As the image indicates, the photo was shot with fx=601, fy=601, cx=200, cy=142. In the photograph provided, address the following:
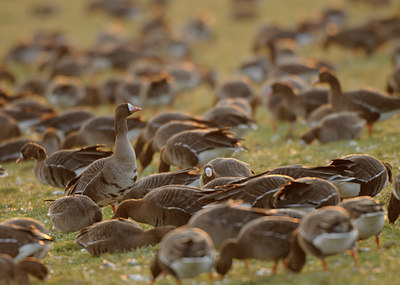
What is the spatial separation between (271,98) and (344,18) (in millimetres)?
21038

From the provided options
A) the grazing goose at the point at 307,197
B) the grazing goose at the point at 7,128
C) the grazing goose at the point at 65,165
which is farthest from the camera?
the grazing goose at the point at 7,128

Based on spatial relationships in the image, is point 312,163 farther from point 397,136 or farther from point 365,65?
point 365,65

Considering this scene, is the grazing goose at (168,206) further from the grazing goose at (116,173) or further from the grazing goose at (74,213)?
the grazing goose at (116,173)

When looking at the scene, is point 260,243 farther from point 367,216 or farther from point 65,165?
point 65,165

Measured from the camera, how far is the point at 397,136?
1521 centimetres

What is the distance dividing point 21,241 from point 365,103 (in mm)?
10279

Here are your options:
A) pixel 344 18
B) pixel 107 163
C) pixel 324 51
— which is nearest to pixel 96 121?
pixel 107 163

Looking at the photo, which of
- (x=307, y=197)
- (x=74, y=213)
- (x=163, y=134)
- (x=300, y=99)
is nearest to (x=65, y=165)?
(x=163, y=134)

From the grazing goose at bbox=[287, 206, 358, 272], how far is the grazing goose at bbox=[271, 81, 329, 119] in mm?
10320

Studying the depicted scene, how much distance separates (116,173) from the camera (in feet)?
35.0

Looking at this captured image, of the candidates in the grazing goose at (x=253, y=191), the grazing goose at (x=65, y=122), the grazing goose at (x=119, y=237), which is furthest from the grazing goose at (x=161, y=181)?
the grazing goose at (x=65, y=122)

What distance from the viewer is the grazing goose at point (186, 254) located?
7.14m

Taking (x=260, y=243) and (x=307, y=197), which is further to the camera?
(x=307, y=197)

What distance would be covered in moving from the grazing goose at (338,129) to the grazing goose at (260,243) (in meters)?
7.89
